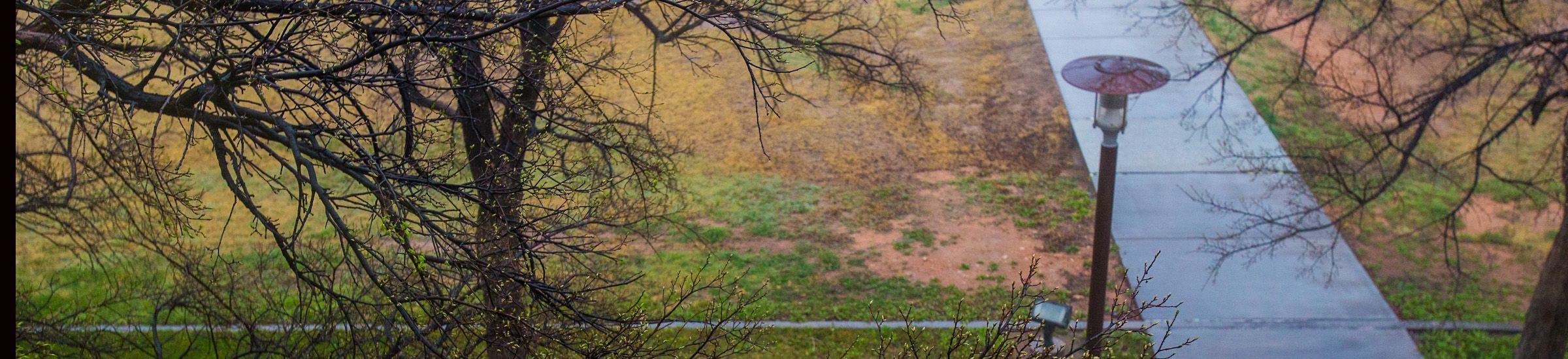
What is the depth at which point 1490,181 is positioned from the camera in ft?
55.5

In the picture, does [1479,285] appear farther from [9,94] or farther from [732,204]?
[9,94]

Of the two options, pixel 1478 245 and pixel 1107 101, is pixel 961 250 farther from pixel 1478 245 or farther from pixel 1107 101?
pixel 1478 245

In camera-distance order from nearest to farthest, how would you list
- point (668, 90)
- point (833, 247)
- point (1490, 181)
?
point (833, 247) < point (1490, 181) < point (668, 90)

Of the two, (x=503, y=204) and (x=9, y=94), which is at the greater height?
(x=503, y=204)

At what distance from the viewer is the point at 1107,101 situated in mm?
8898

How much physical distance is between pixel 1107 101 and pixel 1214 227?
631cm

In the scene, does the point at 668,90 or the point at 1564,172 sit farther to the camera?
the point at 668,90

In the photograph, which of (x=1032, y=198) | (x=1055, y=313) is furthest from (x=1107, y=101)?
(x=1032, y=198)

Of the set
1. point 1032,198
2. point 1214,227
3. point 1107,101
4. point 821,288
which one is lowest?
point 821,288

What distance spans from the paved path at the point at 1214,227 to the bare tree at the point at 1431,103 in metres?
0.38

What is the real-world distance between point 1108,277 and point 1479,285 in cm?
426

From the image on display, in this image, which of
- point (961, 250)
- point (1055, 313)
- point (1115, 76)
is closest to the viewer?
point (1115, 76)

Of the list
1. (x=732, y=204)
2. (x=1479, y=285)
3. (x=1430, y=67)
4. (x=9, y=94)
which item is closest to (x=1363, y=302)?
(x=1479, y=285)

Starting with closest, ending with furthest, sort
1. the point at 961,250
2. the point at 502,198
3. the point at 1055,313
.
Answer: the point at 502,198 → the point at 1055,313 → the point at 961,250
